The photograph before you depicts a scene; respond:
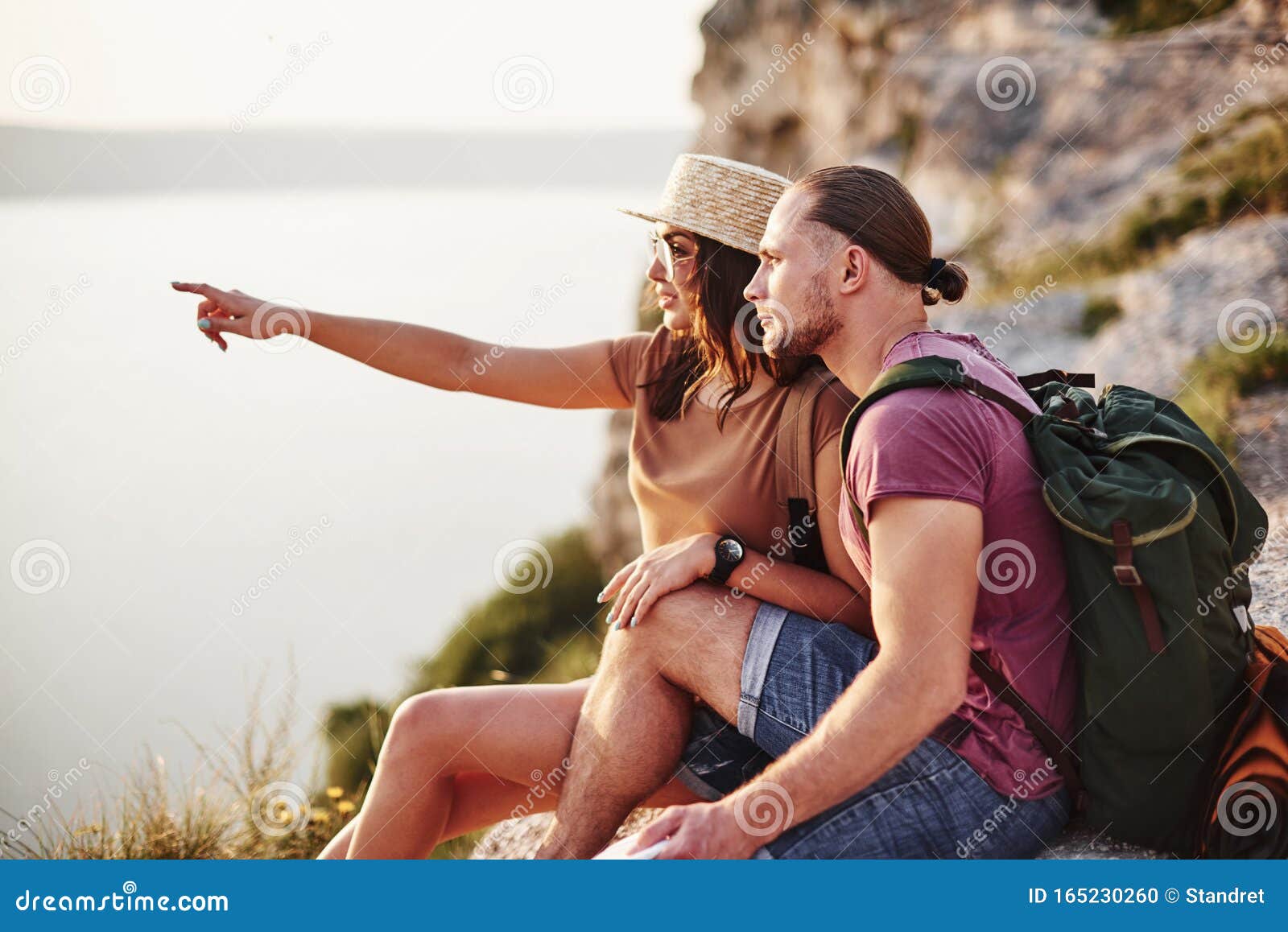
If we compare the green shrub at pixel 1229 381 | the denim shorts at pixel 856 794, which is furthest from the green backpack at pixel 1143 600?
the green shrub at pixel 1229 381

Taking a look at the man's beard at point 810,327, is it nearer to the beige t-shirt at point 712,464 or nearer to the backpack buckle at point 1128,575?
the beige t-shirt at point 712,464

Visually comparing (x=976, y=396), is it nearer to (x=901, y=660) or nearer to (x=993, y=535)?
(x=993, y=535)

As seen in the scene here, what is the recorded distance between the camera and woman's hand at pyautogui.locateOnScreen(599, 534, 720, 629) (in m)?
2.22

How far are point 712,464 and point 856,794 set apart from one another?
0.86 m

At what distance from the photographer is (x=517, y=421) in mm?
21609

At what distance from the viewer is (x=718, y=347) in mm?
2590

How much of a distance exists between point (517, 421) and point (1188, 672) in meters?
20.1

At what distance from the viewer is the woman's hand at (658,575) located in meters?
2.22

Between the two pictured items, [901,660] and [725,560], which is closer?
[901,660]

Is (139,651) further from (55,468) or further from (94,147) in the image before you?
(94,147)

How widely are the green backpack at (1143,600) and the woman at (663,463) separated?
0.48 meters

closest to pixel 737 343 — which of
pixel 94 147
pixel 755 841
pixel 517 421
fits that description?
pixel 755 841

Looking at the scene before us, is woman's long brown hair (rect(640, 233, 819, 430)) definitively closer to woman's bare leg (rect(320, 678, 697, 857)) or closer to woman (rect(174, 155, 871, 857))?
woman (rect(174, 155, 871, 857))

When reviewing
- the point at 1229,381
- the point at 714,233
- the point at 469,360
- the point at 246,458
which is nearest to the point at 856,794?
the point at 714,233
